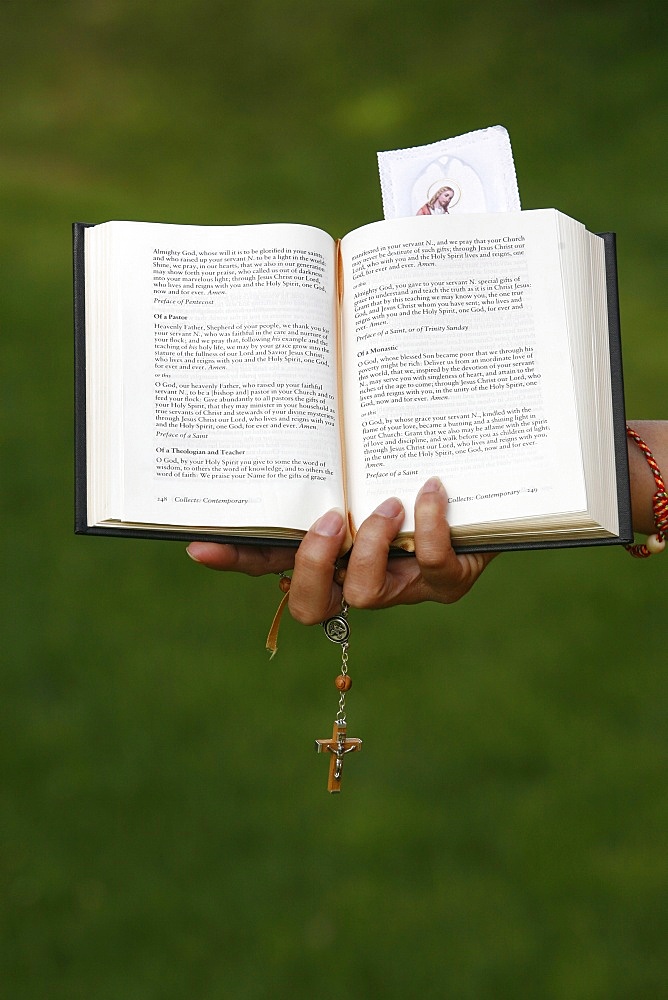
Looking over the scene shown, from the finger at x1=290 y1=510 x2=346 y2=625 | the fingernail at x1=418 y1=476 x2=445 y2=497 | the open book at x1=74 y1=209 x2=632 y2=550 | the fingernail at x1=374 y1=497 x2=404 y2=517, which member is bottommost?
the finger at x1=290 y1=510 x2=346 y2=625

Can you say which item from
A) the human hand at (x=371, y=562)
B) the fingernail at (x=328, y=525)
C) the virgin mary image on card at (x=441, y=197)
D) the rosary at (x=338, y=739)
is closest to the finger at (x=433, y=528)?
the human hand at (x=371, y=562)

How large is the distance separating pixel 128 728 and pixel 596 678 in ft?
3.87

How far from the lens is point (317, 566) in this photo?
1.57 m

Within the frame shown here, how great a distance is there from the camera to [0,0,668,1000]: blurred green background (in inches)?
98.5

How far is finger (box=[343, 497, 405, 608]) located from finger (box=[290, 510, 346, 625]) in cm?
3

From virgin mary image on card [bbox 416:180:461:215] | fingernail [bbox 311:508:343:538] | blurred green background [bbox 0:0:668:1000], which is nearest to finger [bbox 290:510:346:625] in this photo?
fingernail [bbox 311:508:343:538]

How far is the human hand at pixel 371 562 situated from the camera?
1533 millimetres

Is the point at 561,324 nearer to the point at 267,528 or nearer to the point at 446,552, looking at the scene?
the point at 446,552

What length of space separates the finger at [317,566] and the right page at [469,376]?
5 cm

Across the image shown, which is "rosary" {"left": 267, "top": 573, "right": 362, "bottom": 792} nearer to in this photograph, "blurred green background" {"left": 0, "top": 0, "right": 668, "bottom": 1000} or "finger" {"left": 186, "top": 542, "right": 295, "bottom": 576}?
"finger" {"left": 186, "top": 542, "right": 295, "bottom": 576}

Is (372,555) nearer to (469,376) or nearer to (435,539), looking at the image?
(435,539)

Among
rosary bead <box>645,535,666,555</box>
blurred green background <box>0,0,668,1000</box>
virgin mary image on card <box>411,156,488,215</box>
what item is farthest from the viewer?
blurred green background <box>0,0,668,1000</box>

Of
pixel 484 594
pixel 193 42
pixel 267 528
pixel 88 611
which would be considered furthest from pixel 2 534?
pixel 193 42

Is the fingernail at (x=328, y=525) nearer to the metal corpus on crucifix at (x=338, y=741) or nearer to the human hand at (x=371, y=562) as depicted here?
the human hand at (x=371, y=562)
